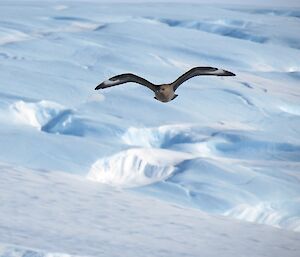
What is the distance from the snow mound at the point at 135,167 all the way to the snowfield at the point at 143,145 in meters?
0.02

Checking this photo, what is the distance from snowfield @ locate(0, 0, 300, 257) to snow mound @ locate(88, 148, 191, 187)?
0.6 inches

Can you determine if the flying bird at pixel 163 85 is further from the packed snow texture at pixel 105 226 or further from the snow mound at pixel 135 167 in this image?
the snow mound at pixel 135 167

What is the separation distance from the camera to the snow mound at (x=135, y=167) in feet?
32.8

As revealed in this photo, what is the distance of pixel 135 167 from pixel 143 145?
94cm

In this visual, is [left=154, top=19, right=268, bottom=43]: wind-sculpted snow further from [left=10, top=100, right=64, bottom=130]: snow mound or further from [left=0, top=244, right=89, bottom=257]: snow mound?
[left=0, top=244, right=89, bottom=257]: snow mound

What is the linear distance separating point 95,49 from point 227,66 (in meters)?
2.67

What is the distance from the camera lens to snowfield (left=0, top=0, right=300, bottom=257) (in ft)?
25.5

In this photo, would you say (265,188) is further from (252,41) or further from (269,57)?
(252,41)

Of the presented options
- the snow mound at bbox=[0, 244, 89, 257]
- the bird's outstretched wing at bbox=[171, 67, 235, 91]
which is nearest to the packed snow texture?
the snow mound at bbox=[0, 244, 89, 257]

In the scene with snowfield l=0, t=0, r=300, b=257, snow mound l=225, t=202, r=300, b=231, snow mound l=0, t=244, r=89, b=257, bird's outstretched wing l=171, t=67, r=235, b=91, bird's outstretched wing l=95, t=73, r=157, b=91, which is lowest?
snow mound l=225, t=202, r=300, b=231

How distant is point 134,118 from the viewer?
11.5 m

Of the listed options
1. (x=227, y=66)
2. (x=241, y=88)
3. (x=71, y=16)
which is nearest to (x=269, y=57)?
(x=227, y=66)

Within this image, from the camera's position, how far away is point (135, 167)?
1038 cm

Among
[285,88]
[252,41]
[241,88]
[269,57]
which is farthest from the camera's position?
[252,41]
